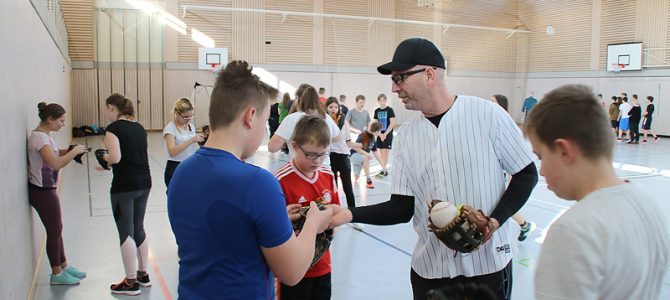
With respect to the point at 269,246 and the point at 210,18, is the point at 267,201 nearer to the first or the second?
the point at 269,246

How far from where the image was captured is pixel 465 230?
234cm

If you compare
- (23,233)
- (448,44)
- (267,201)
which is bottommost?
(23,233)

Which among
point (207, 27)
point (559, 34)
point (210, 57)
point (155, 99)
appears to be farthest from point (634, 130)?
point (155, 99)

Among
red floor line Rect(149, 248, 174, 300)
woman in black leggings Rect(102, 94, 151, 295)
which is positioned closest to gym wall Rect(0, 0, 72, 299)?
woman in black leggings Rect(102, 94, 151, 295)

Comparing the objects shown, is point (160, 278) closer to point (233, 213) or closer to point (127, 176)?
point (127, 176)

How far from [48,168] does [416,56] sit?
13.1 ft

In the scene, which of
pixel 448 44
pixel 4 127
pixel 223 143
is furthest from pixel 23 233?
pixel 448 44

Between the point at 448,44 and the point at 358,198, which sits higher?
the point at 448,44

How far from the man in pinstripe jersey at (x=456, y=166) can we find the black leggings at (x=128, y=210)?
3.10 meters

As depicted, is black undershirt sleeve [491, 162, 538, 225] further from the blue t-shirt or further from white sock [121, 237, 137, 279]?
white sock [121, 237, 137, 279]

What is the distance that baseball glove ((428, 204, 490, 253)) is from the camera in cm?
235

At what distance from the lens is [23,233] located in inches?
185

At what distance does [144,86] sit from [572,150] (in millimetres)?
25989

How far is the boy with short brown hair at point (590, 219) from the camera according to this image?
4.56ft
